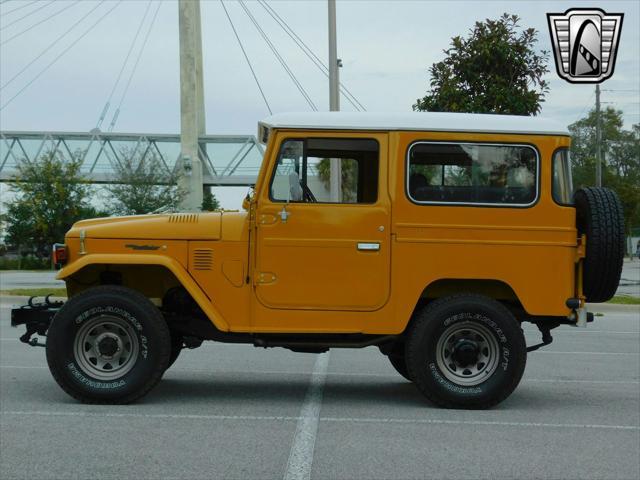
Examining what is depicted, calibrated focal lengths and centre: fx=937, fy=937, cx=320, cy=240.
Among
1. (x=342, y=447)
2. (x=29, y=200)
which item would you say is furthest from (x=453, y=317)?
(x=29, y=200)

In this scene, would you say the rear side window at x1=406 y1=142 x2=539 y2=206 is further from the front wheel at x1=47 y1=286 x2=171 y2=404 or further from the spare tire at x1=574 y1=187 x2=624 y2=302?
the front wheel at x1=47 y1=286 x2=171 y2=404

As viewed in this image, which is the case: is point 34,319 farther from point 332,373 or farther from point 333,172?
point 332,373

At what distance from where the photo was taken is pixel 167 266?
757 cm

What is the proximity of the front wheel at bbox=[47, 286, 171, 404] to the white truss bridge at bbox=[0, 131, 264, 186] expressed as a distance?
2060 inches

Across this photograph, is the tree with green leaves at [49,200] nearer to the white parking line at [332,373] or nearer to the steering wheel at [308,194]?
the white parking line at [332,373]

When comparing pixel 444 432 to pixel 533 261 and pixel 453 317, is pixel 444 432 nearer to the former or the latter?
pixel 453 317

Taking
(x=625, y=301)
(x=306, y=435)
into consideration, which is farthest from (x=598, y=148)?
(x=306, y=435)

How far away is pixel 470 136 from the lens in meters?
7.76

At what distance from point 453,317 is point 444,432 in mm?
1162

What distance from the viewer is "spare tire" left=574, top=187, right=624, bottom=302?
7.50 m

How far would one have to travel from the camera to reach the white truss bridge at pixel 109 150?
60594mm

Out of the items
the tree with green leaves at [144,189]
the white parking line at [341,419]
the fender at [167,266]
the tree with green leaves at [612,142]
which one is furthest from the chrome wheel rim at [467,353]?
the tree with green leaves at [612,142]

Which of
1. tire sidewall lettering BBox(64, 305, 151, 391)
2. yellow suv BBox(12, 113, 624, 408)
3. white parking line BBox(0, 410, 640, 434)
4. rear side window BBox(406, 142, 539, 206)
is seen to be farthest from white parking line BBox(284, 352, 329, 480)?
rear side window BBox(406, 142, 539, 206)

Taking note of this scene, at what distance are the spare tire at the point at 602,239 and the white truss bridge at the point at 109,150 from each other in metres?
52.9
